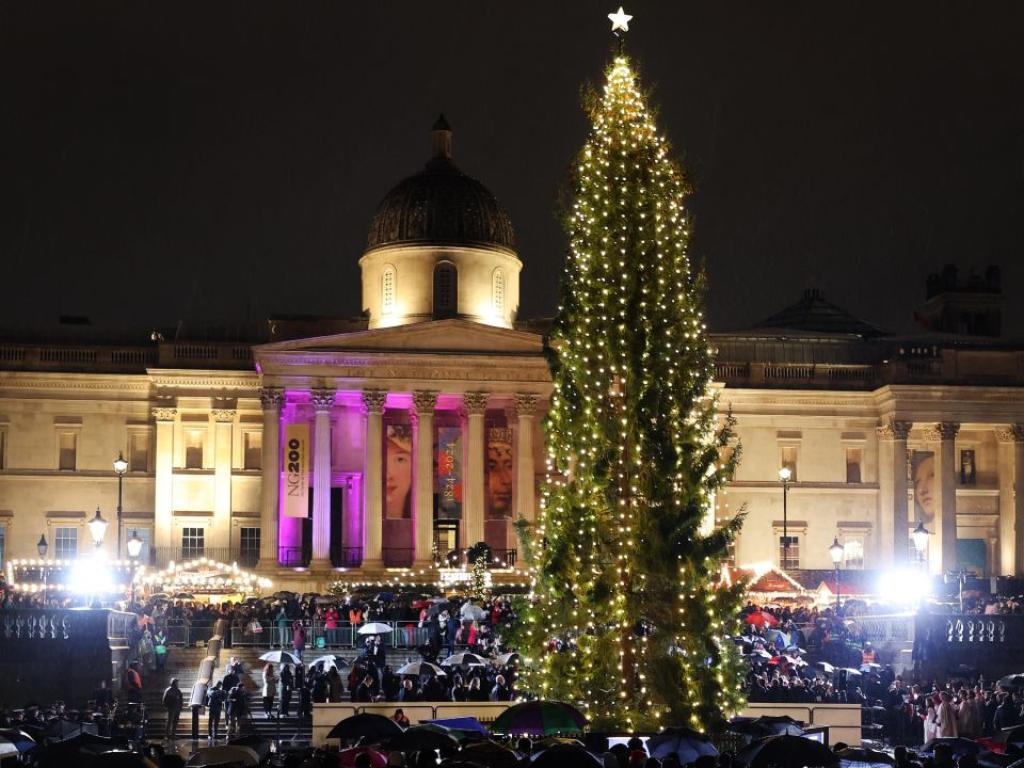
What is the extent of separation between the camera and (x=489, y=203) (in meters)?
76.9

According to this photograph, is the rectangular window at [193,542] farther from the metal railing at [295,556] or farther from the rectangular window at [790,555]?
the rectangular window at [790,555]

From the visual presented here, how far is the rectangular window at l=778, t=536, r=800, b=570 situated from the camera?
77.4m

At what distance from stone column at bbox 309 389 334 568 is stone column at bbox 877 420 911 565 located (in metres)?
24.3

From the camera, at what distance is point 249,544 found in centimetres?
Result: 7406

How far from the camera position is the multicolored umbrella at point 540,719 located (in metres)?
26.3

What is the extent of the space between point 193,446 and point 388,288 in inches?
404

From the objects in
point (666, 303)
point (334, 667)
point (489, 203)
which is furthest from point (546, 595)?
point (489, 203)

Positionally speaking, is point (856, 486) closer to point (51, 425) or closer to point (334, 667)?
point (51, 425)

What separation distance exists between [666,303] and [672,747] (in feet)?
26.9

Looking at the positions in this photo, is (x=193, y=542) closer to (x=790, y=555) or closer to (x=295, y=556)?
(x=295, y=556)

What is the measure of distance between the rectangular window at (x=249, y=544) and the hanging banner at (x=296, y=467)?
6341 mm

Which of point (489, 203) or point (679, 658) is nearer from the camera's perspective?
point (679, 658)

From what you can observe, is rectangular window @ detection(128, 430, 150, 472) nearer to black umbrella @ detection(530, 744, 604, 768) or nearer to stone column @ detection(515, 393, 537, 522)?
stone column @ detection(515, 393, 537, 522)

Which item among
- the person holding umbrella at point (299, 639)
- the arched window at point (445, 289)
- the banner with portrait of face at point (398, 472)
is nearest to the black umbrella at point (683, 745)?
the person holding umbrella at point (299, 639)
